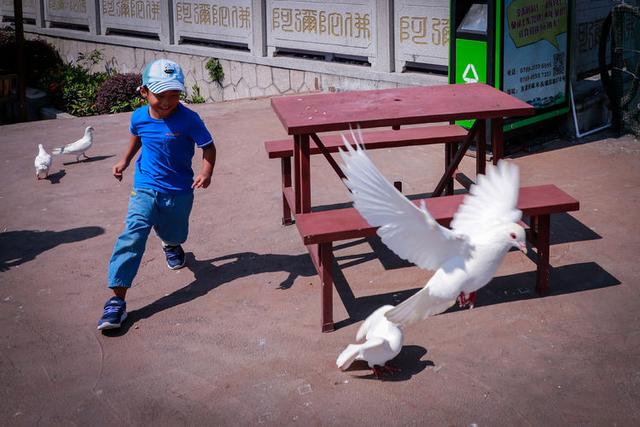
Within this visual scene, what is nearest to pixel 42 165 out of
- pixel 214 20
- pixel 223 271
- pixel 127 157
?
pixel 127 157

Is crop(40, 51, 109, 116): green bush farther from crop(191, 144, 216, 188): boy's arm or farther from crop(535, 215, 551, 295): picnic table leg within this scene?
crop(535, 215, 551, 295): picnic table leg

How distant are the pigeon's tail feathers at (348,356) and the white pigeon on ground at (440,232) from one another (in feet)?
0.79

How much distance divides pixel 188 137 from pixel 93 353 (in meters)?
1.48

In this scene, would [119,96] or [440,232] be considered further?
[119,96]

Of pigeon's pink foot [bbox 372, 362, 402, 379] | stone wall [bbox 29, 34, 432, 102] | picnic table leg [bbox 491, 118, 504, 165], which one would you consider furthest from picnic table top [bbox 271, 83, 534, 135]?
stone wall [bbox 29, 34, 432, 102]

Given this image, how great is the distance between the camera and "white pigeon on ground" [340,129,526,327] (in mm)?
3801

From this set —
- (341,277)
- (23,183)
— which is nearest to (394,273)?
(341,277)

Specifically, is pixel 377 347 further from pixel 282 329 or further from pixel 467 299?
pixel 282 329

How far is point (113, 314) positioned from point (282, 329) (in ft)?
3.28

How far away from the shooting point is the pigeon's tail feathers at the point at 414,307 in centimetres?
403

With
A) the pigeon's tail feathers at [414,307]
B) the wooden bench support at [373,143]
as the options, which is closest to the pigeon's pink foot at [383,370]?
the pigeon's tail feathers at [414,307]

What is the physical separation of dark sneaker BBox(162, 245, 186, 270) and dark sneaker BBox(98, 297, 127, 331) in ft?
2.65

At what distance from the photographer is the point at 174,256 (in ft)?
18.5

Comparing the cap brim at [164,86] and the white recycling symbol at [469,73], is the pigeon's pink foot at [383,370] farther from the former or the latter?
the white recycling symbol at [469,73]
